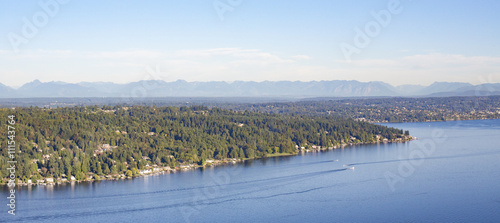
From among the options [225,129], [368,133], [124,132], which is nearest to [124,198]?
[124,132]

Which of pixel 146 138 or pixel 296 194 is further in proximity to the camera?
pixel 146 138

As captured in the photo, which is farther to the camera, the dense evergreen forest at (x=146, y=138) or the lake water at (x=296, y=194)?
the dense evergreen forest at (x=146, y=138)

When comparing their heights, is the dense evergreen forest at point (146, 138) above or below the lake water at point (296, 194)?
above

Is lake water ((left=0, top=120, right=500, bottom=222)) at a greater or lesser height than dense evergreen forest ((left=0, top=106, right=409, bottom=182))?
lesser

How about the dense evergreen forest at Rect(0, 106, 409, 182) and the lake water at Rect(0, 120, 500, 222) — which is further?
the dense evergreen forest at Rect(0, 106, 409, 182)

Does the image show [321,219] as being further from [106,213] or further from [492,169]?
[492,169]
